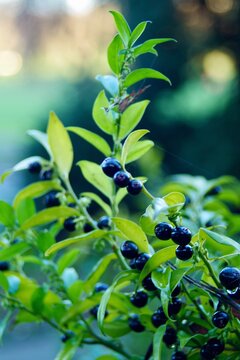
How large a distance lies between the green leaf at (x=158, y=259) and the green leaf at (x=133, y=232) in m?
0.02

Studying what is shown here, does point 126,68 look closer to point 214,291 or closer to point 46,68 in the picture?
point 214,291

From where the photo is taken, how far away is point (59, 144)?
61cm

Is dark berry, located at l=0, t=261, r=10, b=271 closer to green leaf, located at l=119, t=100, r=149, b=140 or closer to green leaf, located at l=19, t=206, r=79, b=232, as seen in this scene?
green leaf, located at l=19, t=206, r=79, b=232

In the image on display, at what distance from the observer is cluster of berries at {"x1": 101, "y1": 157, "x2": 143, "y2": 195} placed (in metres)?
0.46

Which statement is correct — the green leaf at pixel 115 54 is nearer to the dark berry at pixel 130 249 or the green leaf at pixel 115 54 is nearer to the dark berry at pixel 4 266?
the dark berry at pixel 130 249

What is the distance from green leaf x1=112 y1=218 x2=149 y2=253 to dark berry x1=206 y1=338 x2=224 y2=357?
3.9 inches

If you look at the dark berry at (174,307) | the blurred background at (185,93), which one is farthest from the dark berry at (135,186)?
the blurred background at (185,93)

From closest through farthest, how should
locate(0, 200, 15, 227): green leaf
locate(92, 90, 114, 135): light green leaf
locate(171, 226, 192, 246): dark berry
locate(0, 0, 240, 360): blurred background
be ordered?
locate(171, 226, 192, 246): dark berry → locate(92, 90, 114, 135): light green leaf → locate(0, 200, 15, 227): green leaf → locate(0, 0, 240, 360): blurred background

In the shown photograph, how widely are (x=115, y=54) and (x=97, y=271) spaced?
0.24 m

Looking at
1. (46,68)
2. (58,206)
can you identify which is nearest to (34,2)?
(46,68)

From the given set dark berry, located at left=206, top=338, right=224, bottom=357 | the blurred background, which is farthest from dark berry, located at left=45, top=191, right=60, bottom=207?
the blurred background

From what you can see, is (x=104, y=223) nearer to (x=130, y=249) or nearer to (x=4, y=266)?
(x=130, y=249)

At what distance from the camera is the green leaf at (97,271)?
1.95 feet

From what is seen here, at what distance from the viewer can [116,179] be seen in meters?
0.46
